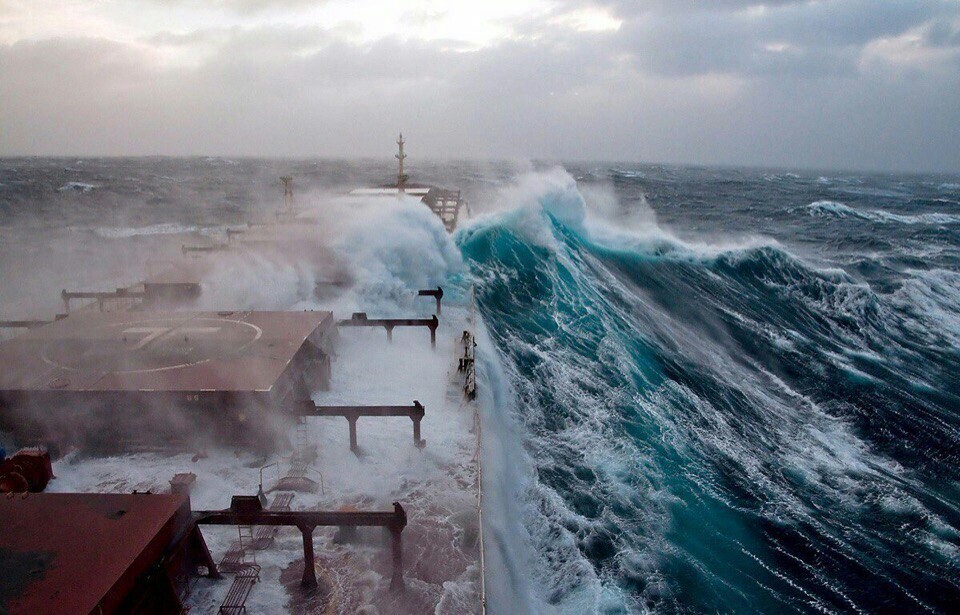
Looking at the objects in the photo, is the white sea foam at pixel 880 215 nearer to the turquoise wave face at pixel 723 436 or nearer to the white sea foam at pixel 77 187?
Answer: the turquoise wave face at pixel 723 436

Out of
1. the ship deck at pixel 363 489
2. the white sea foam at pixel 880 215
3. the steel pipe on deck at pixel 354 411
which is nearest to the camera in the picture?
the ship deck at pixel 363 489

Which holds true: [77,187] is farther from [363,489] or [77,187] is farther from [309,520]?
[309,520]

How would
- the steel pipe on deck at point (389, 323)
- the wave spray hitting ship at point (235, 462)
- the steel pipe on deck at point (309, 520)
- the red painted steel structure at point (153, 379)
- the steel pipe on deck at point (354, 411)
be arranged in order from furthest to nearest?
the steel pipe on deck at point (389, 323) < the steel pipe on deck at point (354, 411) < the red painted steel structure at point (153, 379) < the steel pipe on deck at point (309, 520) < the wave spray hitting ship at point (235, 462)

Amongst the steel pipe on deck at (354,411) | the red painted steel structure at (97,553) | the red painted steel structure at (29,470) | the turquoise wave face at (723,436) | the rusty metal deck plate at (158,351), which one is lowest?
the turquoise wave face at (723,436)

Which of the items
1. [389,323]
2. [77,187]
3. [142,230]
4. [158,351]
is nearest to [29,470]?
[158,351]

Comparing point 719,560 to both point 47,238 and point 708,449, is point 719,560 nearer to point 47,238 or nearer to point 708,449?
point 708,449

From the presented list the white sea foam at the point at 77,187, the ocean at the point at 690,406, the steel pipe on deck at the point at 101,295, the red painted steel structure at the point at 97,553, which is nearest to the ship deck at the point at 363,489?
the ocean at the point at 690,406

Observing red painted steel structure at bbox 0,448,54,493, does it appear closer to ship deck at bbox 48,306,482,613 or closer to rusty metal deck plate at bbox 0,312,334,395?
ship deck at bbox 48,306,482,613

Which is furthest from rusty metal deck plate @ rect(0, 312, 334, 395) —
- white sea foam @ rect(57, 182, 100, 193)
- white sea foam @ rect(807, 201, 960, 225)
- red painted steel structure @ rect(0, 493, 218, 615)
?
white sea foam @ rect(57, 182, 100, 193)
